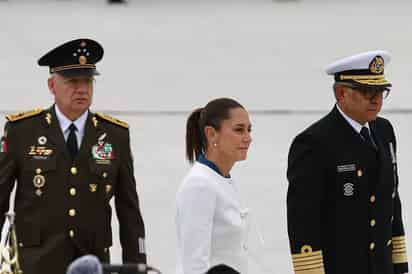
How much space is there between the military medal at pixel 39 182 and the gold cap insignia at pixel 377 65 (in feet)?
4.62

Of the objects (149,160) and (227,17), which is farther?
(227,17)

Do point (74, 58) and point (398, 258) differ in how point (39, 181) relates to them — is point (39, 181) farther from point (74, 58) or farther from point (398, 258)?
Result: point (398, 258)

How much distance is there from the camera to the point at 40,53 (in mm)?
17344

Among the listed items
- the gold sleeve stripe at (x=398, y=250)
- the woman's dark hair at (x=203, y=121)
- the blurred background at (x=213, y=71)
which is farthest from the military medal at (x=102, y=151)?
the blurred background at (x=213, y=71)

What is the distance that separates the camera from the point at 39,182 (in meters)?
5.93

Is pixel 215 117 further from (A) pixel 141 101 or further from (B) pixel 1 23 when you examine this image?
(B) pixel 1 23

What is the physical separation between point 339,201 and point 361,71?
0.54 m

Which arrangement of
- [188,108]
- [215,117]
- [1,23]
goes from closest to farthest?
[215,117] < [188,108] < [1,23]

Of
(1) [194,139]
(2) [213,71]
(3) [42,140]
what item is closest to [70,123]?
(3) [42,140]

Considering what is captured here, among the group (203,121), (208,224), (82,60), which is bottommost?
(208,224)

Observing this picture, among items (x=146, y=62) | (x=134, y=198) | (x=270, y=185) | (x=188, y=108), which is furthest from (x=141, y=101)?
(x=134, y=198)

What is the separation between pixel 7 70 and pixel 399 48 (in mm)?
4806

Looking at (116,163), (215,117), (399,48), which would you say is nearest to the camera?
(215,117)

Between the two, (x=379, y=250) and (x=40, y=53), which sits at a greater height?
(x=40, y=53)
